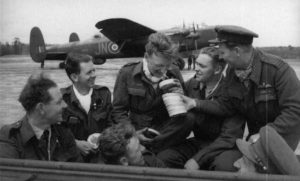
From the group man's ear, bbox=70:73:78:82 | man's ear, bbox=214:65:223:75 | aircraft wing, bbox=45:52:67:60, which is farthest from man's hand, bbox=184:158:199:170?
aircraft wing, bbox=45:52:67:60

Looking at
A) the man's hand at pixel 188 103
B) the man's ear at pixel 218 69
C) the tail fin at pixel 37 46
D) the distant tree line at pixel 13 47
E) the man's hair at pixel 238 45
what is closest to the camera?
the man's hair at pixel 238 45

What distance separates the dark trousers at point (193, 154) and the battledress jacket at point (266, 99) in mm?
309

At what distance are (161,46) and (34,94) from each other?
108 centimetres

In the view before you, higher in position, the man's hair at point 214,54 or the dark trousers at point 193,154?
the man's hair at point 214,54

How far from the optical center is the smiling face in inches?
113

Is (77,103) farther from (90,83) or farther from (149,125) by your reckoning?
(149,125)

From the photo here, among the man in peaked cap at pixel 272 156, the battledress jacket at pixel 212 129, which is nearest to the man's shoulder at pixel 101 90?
the battledress jacket at pixel 212 129

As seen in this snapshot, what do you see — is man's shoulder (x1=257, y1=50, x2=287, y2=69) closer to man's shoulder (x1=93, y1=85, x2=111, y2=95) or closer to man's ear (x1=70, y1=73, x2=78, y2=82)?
man's shoulder (x1=93, y1=85, x2=111, y2=95)

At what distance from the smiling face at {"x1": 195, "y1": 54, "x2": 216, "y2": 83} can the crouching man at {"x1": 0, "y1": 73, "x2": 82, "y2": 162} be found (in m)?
1.11

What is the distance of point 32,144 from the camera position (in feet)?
7.00

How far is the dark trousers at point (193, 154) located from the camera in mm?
2461

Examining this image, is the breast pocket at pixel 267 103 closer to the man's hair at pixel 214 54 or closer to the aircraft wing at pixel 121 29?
the man's hair at pixel 214 54

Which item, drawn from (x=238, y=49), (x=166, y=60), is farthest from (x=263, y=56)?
(x=166, y=60)

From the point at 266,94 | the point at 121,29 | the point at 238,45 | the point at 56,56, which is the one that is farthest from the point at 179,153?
the point at 56,56
